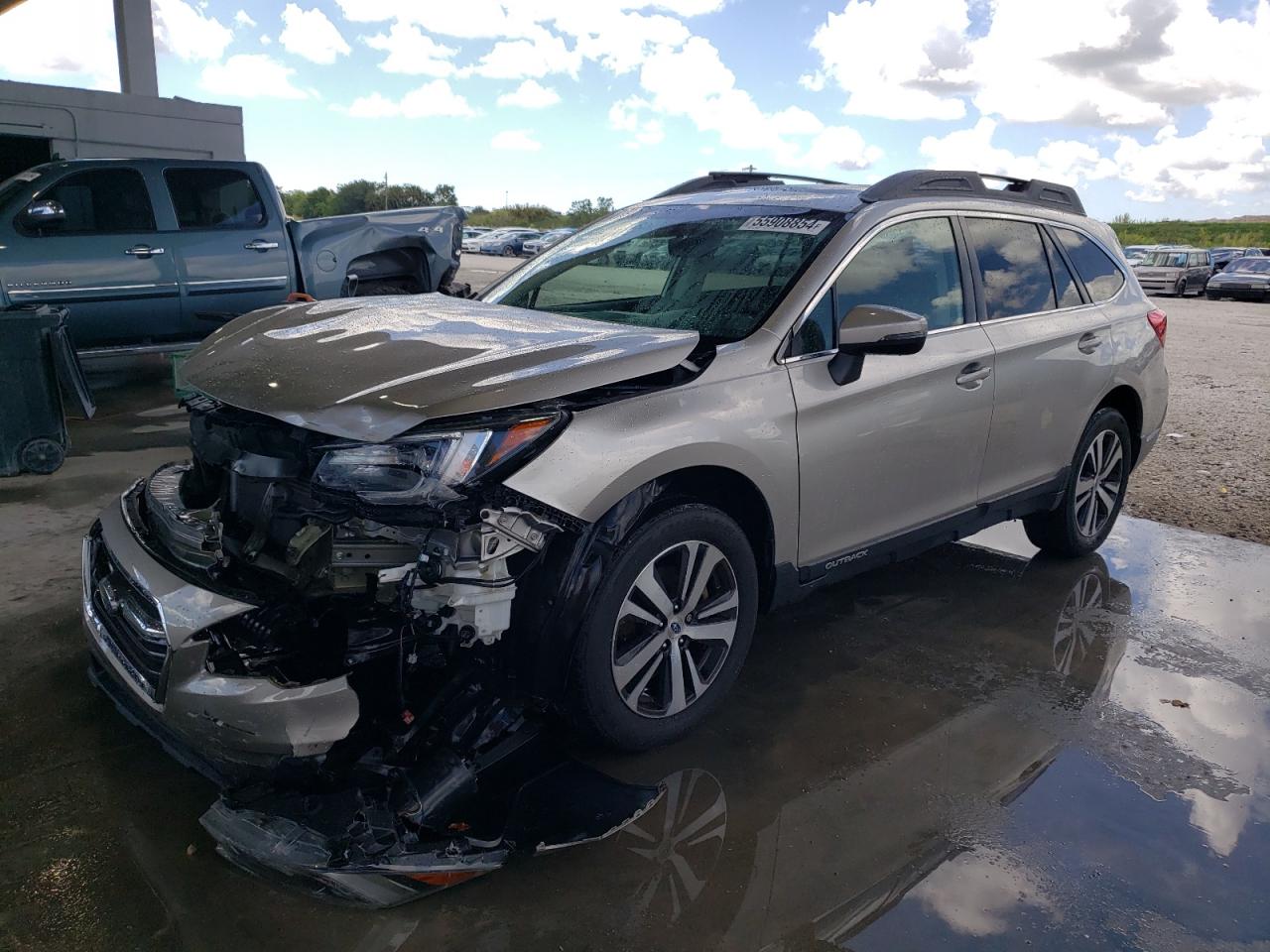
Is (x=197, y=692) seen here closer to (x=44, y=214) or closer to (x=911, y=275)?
(x=911, y=275)

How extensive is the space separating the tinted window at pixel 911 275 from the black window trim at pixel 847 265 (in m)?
0.02

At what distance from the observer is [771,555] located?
139 inches

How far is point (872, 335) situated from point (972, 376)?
0.91m

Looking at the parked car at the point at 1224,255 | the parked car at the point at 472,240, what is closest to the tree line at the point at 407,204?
the parked car at the point at 472,240

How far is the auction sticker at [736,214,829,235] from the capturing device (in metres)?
3.84

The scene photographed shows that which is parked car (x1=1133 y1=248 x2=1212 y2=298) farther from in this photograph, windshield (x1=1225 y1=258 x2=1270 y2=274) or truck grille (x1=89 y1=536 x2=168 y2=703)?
truck grille (x1=89 y1=536 x2=168 y2=703)

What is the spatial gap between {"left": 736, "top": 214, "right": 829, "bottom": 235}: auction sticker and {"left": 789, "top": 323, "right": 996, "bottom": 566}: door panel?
55 centimetres

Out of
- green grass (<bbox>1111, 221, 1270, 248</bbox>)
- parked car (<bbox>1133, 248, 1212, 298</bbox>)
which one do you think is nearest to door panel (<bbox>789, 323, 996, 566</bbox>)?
parked car (<bbox>1133, 248, 1212, 298</bbox>)

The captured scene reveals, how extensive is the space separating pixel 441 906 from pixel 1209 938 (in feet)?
6.38

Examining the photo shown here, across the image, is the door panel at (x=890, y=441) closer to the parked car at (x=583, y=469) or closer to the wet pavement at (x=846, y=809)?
the parked car at (x=583, y=469)

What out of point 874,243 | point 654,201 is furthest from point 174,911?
point 654,201

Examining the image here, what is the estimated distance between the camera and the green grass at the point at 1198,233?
68375mm

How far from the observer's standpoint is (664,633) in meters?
3.22

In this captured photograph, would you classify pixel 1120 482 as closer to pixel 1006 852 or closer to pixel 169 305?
pixel 1006 852
